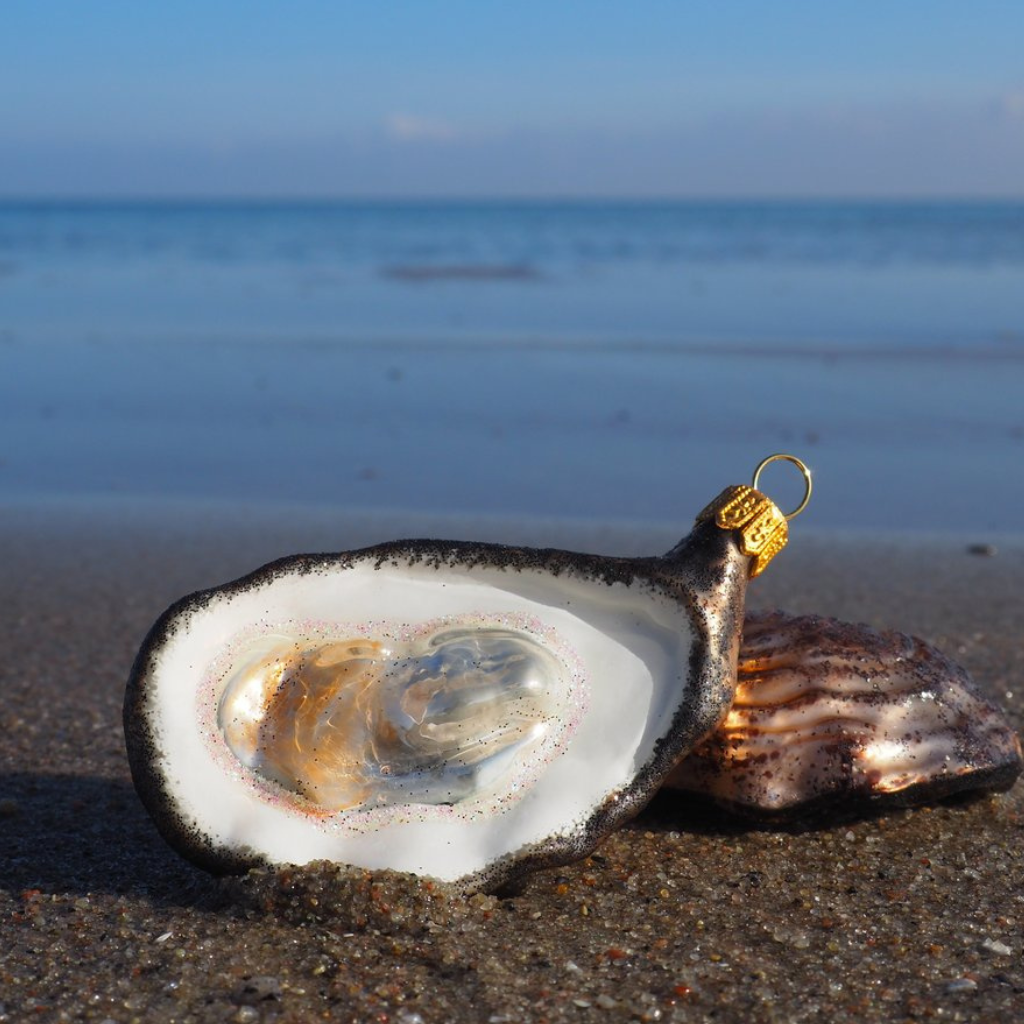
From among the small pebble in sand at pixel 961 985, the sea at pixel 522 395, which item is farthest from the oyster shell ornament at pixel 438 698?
the sea at pixel 522 395

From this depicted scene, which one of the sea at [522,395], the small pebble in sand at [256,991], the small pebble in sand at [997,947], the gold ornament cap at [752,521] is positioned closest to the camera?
the small pebble in sand at [256,991]

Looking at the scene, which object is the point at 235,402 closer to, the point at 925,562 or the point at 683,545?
the point at 925,562

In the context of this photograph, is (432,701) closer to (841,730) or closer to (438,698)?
(438,698)

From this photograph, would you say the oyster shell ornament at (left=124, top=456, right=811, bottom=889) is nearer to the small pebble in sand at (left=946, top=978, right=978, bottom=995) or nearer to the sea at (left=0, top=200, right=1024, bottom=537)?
the small pebble in sand at (left=946, top=978, right=978, bottom=995)

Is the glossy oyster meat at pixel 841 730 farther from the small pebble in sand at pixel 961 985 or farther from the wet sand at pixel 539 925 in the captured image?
the small pebble in sand at pixel 961 985

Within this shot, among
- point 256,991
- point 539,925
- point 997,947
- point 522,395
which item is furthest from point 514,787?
point 522,395

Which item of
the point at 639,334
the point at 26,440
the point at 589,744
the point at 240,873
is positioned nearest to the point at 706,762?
the point at 589,744
